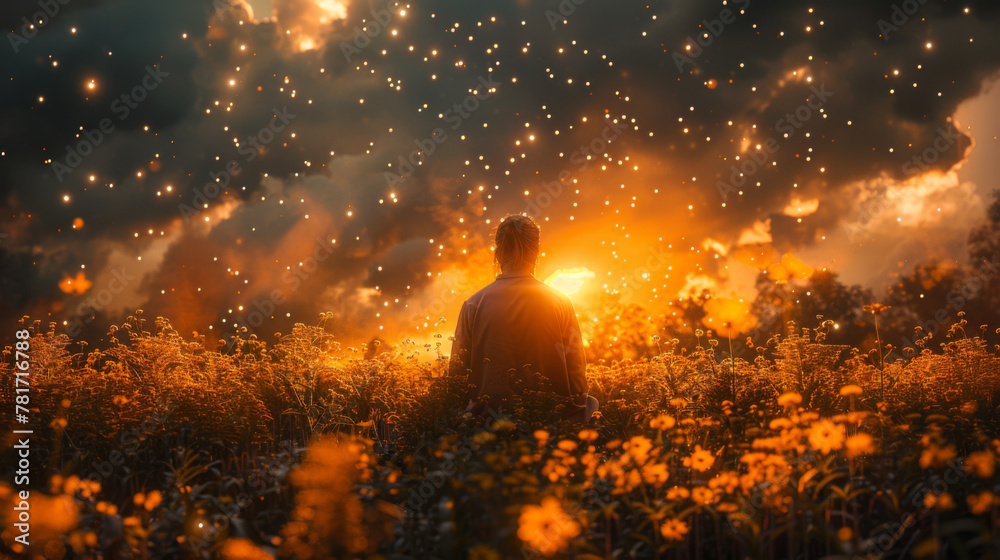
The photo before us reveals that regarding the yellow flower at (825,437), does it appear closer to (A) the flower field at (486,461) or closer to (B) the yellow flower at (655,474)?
(A) the flower field at (486,461)

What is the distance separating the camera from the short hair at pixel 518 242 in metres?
4.45

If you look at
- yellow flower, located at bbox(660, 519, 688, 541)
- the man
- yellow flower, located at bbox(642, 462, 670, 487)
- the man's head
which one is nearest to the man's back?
the man

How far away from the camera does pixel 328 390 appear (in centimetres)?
598

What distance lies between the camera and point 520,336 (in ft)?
14.0

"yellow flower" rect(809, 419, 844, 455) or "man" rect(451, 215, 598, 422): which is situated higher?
"man" rect(451, 215, 598, 422)

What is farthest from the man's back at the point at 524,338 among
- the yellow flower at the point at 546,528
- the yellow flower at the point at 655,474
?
the yellow flower at the point at 546,528

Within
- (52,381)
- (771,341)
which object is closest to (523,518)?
(52,381)

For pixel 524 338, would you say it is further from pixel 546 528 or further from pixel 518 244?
pixel 546 528

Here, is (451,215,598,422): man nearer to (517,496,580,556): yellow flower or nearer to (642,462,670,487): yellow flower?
(642,462,670,487): yellow flower

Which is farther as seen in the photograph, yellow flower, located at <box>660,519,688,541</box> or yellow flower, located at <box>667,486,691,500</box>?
yellow flower, located at <box>667,486,691,500</box>

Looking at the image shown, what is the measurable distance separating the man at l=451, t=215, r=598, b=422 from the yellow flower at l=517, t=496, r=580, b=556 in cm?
201

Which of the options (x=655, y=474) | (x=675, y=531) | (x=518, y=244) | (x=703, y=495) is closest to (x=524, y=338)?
(x=518, y=244)

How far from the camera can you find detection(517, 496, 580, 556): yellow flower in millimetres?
2004

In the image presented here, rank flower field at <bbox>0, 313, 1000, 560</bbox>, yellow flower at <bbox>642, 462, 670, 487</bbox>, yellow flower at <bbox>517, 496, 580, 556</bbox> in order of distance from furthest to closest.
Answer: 1. yellow flower at <bbox>642, 462, 670, 487</bbox>
2. flower field at <bbox>0, 313, 1000, 560</bbox>
3. yellow flower at <bbox>517, 496, 580, 556</bbox>
